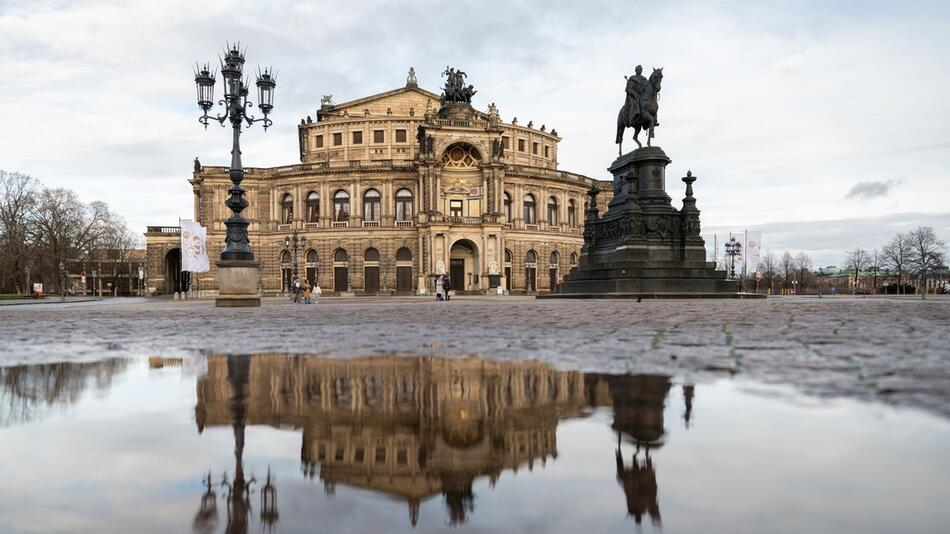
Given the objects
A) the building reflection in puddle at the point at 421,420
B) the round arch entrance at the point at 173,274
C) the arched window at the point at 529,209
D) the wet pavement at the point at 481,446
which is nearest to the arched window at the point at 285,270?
the round arch entrance at the point at 173,274

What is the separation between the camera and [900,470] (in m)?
1.69

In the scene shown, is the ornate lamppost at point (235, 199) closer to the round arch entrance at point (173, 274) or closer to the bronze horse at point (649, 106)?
the bronze horse at point (649, 106)

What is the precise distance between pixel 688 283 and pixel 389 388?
18331mm

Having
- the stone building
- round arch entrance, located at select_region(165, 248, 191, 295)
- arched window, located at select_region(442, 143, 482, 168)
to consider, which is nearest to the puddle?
the stone building

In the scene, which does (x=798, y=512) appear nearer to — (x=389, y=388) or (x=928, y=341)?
(x=389, y=388)

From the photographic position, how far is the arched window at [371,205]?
53.0 meters

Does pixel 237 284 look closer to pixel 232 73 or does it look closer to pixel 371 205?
pixel 232 73

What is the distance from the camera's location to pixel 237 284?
1645cm

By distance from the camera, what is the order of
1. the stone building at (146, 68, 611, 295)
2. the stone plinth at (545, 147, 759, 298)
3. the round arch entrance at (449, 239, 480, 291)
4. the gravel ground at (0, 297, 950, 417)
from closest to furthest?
the gravel ground at (0, 297, 950, 417), the stone plinth at (545, 147, 759, 298), the stone building at (146, 68, 611, 295), the round arch entrance at (449, 239, 480, 291)

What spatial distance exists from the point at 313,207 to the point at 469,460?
54.4 meters

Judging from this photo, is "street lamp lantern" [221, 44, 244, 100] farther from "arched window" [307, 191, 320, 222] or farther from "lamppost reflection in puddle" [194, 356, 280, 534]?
"arched window" [307, 191, 320, 222]

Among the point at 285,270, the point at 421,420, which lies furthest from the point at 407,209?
the point at 421,420

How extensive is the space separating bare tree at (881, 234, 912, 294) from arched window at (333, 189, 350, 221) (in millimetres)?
58908

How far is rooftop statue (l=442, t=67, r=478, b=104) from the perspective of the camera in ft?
176
